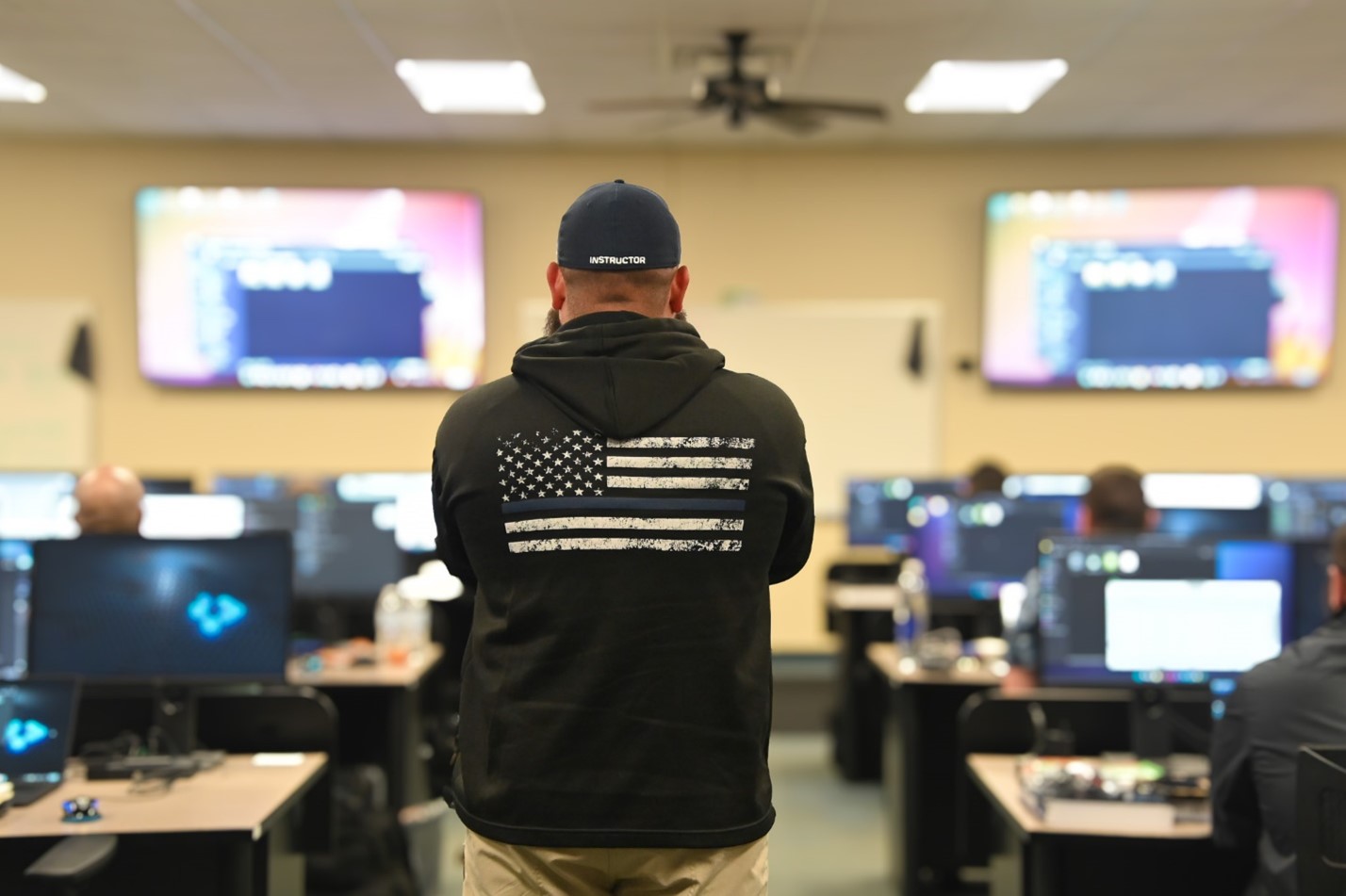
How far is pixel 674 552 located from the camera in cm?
138

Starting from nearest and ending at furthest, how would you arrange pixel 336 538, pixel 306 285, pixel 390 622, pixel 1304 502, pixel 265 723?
pixel 265 723 < pixel 390 622 < pixel 336 538 < pixel 1304 502 < pixel 306 285

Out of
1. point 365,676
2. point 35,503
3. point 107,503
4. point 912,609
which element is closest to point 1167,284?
point 912,609

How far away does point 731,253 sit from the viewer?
23.1 feet

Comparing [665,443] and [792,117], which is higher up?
[792,117]

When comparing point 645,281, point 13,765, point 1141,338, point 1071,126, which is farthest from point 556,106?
point 645,281

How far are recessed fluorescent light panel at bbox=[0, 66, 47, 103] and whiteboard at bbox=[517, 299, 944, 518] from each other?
267 centimetres

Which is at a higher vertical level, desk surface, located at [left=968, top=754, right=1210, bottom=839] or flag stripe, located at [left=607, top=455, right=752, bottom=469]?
flag stripe, located at [left=607, top=455, right=752, bottom=469]

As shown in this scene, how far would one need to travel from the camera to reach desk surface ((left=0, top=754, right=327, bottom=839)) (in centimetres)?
220

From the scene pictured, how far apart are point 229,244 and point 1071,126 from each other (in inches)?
187

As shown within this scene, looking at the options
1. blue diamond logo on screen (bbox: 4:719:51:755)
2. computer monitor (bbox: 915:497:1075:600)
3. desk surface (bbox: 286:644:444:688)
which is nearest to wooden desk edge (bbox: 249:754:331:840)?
blue diamond logo on screen (bbox: 4:719:51:755)

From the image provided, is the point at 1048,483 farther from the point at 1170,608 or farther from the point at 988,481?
the point at 1170,608

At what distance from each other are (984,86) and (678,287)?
4.84m

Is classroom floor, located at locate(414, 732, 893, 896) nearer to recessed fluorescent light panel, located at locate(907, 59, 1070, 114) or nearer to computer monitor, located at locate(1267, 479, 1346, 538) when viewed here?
computer monitor, located at locate(1267, 479, 1346, 538)

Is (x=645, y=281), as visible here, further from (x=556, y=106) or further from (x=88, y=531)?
(x=556, y=106)
